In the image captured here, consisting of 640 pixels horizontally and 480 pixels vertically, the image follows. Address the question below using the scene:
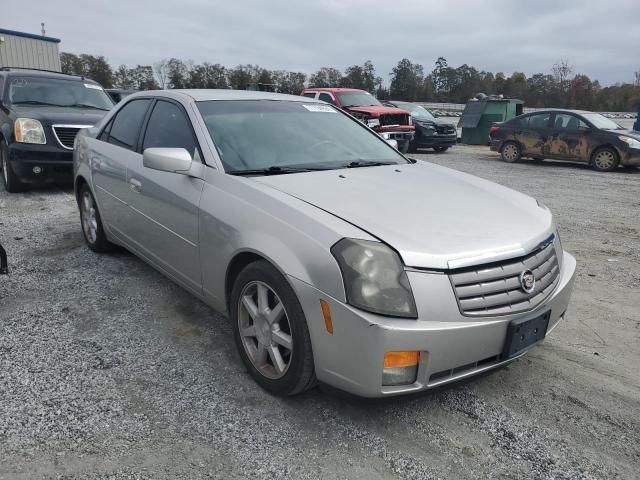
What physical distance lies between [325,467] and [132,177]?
258 cm

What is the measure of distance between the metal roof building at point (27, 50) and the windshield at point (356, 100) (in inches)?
531

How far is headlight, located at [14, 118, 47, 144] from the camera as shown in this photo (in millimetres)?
7105

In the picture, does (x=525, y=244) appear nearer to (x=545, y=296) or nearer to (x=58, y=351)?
(x=545, y=296)

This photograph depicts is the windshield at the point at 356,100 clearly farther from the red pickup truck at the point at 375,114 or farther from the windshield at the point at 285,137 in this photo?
the windshield at the point at 285,137

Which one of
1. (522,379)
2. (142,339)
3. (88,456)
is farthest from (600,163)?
(88,456)

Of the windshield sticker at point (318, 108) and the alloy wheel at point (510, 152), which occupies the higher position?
the windshield sticker at point (318, 108)

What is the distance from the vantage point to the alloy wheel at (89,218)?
4.76 meters

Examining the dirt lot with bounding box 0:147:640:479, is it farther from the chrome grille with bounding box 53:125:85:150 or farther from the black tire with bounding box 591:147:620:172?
the black tire with bounding box 591:147:620:172

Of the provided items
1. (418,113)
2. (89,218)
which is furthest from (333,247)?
(418,113)

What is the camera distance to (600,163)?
41.3 feet

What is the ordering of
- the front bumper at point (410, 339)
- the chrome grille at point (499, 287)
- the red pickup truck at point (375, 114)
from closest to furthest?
the front bumper at point (410, 339)
the chrome grille at point (499, 287)
the red pickup truck at point (375, 114)

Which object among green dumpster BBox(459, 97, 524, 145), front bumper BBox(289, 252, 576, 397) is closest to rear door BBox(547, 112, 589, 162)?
green dumpster BBox(459, 97, 524, 145)

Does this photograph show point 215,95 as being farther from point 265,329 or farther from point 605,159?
point 605,159

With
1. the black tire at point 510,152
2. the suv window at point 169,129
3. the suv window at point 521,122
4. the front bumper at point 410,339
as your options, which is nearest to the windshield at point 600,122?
the suv window at point 521,122
